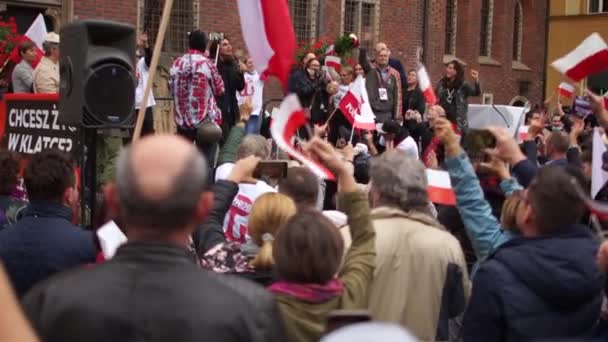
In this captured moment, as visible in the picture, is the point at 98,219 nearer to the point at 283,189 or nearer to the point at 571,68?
the point at 283,189

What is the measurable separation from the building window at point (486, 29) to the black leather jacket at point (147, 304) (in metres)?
29.4

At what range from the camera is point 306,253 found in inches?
143

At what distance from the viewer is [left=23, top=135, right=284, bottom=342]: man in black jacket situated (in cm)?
250

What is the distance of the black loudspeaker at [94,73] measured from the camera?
7840mm

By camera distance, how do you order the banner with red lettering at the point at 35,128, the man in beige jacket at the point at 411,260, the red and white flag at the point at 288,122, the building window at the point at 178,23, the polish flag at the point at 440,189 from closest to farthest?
the man in beige jacket at the point at 411,260 < the red and white flag at the point at 288,122 < the polish flag at the point at 440,189 < the banner with red lettering at the point at 35,128 < the building window at the point at 178,23

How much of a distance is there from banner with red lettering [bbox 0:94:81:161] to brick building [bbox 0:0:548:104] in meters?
9.10

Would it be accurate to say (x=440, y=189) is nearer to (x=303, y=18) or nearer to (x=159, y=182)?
(x=159, y=182)

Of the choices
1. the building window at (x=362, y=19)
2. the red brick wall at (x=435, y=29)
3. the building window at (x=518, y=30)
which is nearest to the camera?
the red brick wall at (x=435, y=29)

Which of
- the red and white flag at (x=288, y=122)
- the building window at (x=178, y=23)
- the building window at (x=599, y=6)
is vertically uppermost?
the building window at (x=599, y=6)

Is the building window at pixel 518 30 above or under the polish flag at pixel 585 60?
above

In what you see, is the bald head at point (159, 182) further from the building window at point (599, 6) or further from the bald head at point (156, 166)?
the building window at point (599, 6)

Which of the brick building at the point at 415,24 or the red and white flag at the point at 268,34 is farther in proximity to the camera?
the brick building at the point at 415,24

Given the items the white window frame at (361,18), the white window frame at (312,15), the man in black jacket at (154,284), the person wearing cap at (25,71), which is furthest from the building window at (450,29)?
the man in black jacket at (154,284)

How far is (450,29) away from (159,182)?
27448 mm
